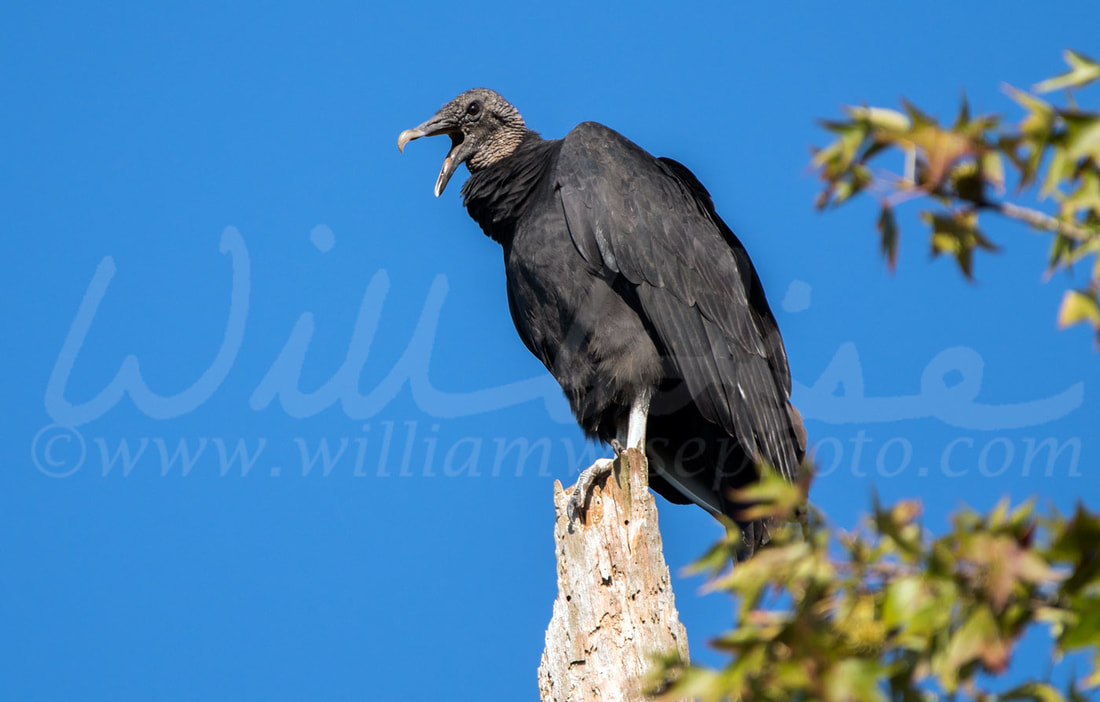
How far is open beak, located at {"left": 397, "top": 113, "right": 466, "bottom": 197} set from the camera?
5207 millimetres

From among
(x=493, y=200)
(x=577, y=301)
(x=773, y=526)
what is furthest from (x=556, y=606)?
(x=493, y=200)

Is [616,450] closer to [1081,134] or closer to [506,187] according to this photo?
[506,187]

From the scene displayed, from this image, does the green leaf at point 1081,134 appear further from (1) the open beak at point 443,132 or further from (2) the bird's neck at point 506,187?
(1) the open beak at point 443,132

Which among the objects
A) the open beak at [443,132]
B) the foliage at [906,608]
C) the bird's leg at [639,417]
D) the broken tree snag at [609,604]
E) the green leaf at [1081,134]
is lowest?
the foliage at [906,608]

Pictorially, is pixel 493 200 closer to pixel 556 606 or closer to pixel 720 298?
pixel 720 298

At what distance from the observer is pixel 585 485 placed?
3.63 meters

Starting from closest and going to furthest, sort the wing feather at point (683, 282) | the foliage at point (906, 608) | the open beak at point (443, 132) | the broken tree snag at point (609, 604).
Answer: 1. the foliage at point (906, 608)
2. the broken tree snag at point (609, 604)
3. the wing feather at point (683, 282)
4. the open beak at point (443, 132)

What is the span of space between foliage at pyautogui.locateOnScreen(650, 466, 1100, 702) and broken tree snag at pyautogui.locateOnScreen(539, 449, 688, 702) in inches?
68.4

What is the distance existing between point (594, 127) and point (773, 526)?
1855 millimetres

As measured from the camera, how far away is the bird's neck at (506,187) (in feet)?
15.7

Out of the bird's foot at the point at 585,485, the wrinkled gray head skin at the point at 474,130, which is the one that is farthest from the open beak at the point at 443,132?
the bird's foot at the point at 585,485

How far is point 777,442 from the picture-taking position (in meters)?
4.33

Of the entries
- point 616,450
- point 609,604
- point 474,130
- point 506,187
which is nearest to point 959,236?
point 609,604

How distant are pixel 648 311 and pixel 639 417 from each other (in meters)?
0.44
